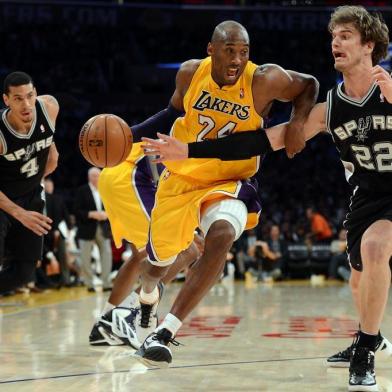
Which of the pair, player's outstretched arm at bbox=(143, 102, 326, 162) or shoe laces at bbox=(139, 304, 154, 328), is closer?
player's outstretched arm at bbox=(143, 102, 326, 162)

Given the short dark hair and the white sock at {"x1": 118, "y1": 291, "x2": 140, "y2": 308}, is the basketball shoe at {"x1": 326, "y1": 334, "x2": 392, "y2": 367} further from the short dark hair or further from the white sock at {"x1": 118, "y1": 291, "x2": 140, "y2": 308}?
the short dark hair

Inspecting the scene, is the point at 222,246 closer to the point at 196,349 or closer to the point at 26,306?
the point at 196,349

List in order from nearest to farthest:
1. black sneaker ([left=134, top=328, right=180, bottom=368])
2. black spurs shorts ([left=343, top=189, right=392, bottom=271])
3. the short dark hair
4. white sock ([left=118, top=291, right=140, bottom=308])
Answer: black sneaker ([left=134, top=328, right=180, bottom=368]) < black spurs shorts ([left=343, top=189, right=392, bottom=271]) < the short dark hair < white sock ([left=118, top=291, right=140, bottom=308])

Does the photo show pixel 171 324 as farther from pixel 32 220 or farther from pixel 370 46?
pixel 370 46

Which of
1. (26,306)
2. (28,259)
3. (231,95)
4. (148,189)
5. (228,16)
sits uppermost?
(228,16)

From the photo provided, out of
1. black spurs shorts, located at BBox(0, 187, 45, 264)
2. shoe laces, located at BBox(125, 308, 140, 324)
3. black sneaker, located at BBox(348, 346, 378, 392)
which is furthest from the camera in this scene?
shoe laces, located at BBox(125, 308, 140, 324)

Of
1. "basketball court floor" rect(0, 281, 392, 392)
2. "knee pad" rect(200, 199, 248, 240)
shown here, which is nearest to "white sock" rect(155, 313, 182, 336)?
"basketball court floor" rect(0, 281, 392, 392)

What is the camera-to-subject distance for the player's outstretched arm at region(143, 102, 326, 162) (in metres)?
4.27

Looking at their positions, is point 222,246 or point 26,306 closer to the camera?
point 222,246

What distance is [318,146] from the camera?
906 inches

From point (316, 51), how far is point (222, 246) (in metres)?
18.6

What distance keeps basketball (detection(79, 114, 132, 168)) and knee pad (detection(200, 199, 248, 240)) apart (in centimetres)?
69

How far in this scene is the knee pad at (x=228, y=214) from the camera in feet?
14.2

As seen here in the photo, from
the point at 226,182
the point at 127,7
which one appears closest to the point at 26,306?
the point at 226,182
